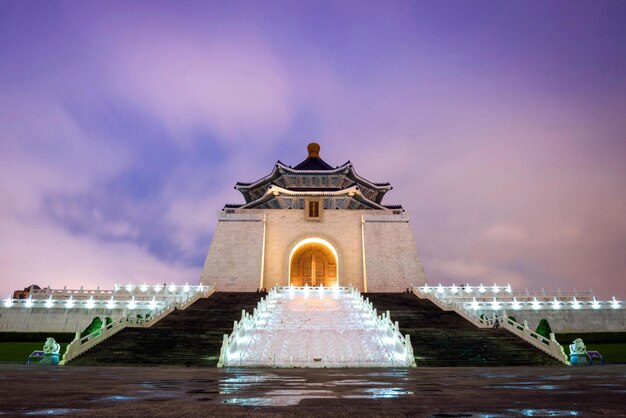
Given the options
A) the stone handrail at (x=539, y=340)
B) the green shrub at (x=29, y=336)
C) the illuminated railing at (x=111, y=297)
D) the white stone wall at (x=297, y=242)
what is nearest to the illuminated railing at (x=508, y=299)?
the stone handrail at (x=539, y=340)

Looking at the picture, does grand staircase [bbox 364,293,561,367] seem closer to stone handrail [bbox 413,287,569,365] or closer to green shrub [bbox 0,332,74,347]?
stone handrail [bbox 413,287,569,365]

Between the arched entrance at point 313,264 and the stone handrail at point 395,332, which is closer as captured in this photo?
the stone handrail at point 395,332

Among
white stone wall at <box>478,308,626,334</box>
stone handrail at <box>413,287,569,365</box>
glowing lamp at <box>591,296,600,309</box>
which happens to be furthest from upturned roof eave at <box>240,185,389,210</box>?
glowing lamp at <box>591,296,600,309</box>

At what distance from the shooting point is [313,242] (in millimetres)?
29547

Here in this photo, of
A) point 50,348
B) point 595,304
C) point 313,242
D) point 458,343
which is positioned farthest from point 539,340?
point 313,242

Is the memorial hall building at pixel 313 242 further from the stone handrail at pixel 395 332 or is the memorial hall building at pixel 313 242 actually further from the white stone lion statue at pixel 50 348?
the white stone lion statue at pixel 50 348

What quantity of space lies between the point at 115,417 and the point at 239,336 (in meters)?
10.8

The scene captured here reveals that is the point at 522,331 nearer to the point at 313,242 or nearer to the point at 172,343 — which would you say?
the point at 172,343

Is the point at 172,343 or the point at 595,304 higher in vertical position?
the point at 595,304

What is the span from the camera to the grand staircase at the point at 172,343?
10.8 m

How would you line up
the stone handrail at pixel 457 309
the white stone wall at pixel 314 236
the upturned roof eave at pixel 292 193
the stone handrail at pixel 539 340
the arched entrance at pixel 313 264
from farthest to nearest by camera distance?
the upturned roof eave at pixel 292 193
the arched entrance at pixel 313 264
the white stone wall at pixel 314 236
the stone handrail at pixel 457 309
the stone handrail at pixel 539 340

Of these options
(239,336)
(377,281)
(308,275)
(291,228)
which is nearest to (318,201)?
(291,228)

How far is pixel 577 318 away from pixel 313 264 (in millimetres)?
16749

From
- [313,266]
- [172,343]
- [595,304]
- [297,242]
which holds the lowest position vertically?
[172,343]
